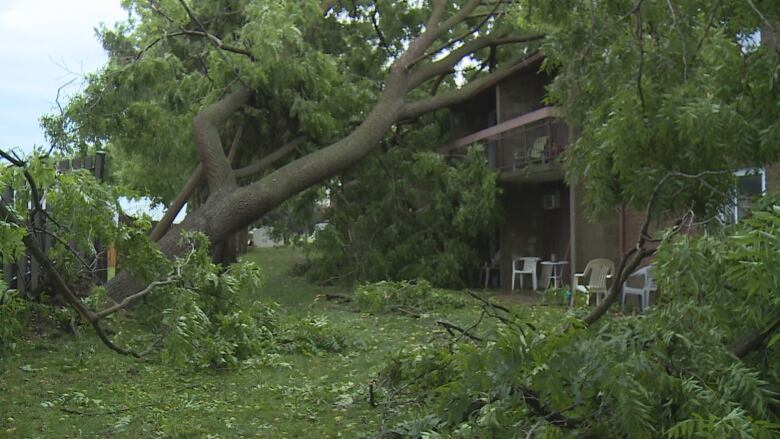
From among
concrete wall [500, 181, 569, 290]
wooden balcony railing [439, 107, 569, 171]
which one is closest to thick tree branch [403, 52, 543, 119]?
wooden balcony railing [439, 107, 569, 171]

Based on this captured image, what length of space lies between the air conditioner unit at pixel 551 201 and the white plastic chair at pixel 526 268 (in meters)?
1.33

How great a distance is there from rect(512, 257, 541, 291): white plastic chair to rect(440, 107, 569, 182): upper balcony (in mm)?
1815

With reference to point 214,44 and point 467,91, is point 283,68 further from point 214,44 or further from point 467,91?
point 467,91

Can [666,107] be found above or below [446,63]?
below

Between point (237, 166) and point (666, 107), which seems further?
point (237, 166)

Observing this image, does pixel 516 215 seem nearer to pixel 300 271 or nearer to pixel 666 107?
pixel 300 271

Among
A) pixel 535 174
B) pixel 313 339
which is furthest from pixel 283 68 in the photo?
pixel 313 339

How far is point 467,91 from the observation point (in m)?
→ 16.8

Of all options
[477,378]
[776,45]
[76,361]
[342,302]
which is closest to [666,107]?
[776,45]

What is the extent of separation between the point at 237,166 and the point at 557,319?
13.2 meters

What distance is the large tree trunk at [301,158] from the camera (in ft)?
40.4

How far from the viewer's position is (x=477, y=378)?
9.91ft

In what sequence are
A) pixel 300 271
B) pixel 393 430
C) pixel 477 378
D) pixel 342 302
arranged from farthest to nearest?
pixel 300 271
pixel 342 302
pixel 393 430
pixel 477 378

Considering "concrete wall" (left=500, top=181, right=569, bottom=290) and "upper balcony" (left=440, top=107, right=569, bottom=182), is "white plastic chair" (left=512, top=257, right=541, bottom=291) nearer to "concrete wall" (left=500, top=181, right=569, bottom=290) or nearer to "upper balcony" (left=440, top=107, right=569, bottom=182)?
"concrete wall" (left=500, top=181, right=569, bottom=290)
